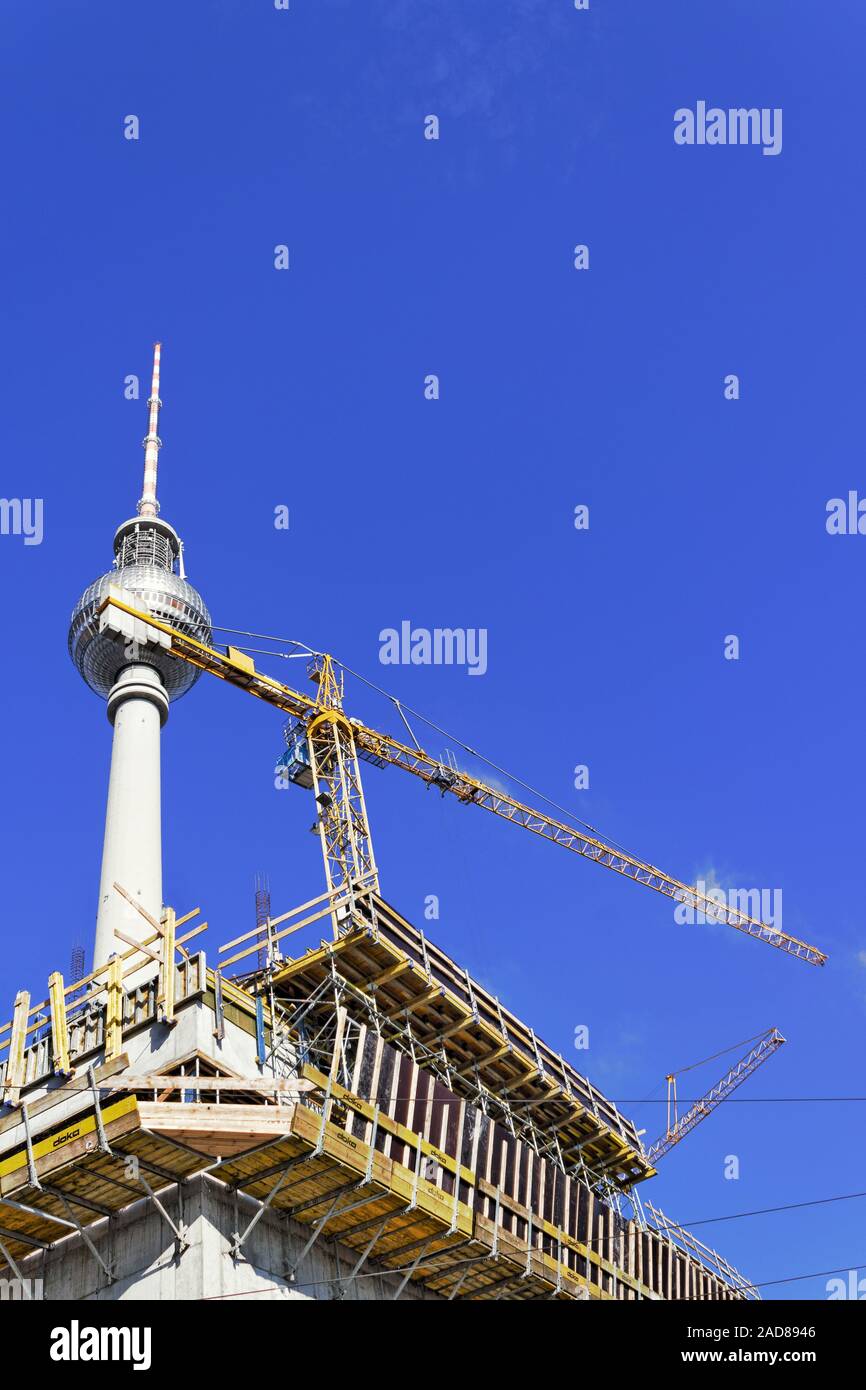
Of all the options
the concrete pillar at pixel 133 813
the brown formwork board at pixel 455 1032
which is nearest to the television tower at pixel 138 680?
the concrete pillar at pixel 133 813

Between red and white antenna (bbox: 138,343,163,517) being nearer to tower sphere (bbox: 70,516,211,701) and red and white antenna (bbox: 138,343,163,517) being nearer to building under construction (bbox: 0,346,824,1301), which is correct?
tower sphere (bbox: 70,516,211,701)

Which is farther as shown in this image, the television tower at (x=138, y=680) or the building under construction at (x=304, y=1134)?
the television tower at (x=138, y=680)

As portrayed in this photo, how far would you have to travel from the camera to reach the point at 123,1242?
3294 centimetres

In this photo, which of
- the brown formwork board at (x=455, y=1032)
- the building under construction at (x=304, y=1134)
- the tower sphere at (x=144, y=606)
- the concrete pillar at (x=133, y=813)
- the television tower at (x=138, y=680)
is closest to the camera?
the building under construction at (x=304, y=1134)

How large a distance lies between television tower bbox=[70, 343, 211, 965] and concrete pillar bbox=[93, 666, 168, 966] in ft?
0.16

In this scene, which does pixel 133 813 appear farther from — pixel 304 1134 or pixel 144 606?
pixel 304 1134

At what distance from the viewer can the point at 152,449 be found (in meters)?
90.2

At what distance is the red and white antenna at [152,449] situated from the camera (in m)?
87.3

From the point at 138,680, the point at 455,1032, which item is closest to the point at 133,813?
the point at 138,680

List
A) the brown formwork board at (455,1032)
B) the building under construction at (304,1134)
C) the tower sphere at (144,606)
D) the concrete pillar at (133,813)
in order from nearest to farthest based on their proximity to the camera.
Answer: the building under construction at (304,1134) < the brown formwork board at (455,1032) < the concrete pillar at (133,813) < the tower sphere at (144,606)

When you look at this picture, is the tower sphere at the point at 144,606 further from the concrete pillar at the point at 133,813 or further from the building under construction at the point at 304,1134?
the building under construction at the point at 304,1134

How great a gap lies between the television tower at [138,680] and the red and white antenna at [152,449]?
61mm

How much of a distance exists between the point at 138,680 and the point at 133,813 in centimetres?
1080
